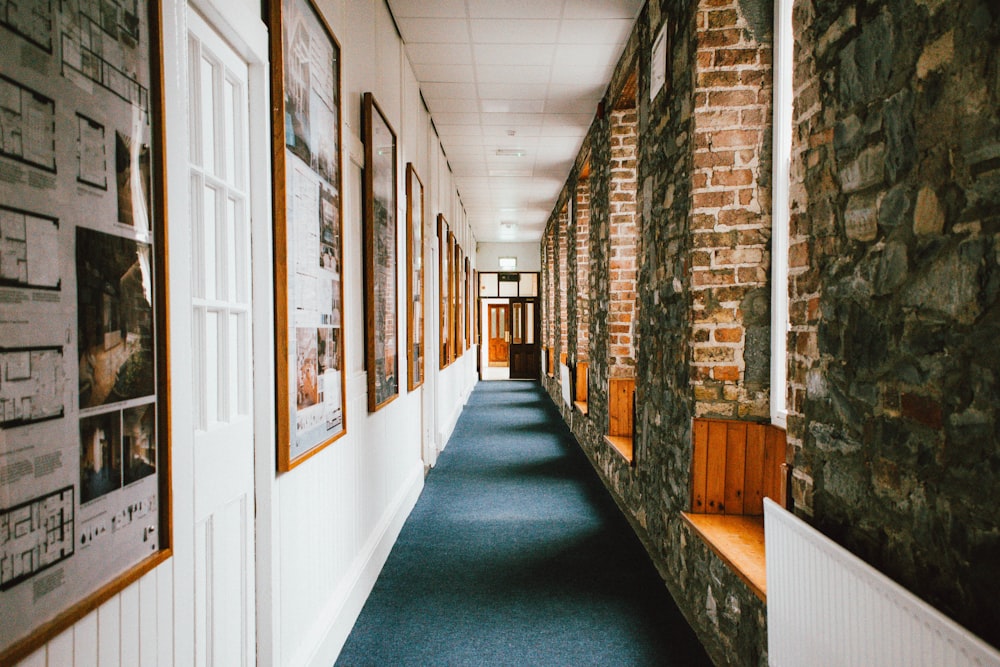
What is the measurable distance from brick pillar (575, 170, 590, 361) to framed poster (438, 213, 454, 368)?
1598 millimetres

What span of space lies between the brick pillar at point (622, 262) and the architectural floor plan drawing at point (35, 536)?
4408 mm

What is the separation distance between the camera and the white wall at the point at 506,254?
15047 millimetres

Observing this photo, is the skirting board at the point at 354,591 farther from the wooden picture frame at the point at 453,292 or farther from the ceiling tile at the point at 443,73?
the wooden picture frame at the point at 453,292

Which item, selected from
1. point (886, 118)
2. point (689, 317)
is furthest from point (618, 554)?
point (886, 118)

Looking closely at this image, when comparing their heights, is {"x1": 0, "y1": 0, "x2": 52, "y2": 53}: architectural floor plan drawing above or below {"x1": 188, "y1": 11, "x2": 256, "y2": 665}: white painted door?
above

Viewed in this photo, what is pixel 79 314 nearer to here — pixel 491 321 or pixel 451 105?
pixel 451 105

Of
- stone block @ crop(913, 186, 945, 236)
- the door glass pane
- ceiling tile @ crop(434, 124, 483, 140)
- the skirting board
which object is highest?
ceiling tile @ crop(434, 124, 483, 140)

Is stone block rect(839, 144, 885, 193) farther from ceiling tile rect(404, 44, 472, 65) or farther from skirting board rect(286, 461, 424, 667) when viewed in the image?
ceiling tile rect(404, 44, 472, 65)

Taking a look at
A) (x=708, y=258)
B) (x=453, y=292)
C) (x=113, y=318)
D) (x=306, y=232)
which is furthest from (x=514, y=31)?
(x=453, y=292)

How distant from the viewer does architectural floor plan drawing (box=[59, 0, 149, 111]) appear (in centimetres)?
96

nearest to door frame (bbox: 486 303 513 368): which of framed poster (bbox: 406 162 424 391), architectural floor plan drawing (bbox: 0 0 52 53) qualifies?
framed poster (bbox: 406 162 424 391)

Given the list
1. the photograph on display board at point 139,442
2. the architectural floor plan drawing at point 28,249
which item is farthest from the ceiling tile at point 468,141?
the architectural floor plan drawing at point 28,249

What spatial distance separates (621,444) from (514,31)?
124 inches

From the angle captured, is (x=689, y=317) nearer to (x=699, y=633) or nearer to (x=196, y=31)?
(x=699, y=633)
